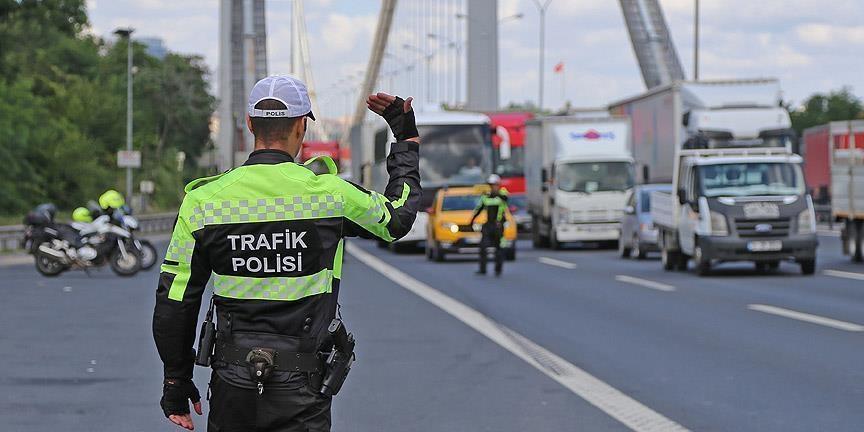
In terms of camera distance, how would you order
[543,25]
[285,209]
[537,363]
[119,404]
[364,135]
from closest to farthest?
[285,209], [119,404], [537,363], [364,135], [543,25]


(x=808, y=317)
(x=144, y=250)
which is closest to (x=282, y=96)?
(x=808, y=317)

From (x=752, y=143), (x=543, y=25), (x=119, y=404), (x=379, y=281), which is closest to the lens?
(x=119, y=404)

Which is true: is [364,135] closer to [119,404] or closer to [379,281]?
[379,281]

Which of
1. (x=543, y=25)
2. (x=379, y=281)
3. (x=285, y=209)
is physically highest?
(x=543, y=25)

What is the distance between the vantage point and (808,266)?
26297 millimetres

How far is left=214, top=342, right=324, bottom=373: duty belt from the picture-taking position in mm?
4855

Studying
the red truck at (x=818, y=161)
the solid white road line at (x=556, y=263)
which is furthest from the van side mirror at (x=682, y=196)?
the red truck at (x=818, y=161)

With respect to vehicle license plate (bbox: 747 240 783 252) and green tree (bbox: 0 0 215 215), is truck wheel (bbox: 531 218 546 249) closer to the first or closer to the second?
vehicle license plate (bbox: 747 240 783 252)

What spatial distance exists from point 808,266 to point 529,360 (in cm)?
1411

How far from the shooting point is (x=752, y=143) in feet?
107

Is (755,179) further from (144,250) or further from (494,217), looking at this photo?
(144,250)

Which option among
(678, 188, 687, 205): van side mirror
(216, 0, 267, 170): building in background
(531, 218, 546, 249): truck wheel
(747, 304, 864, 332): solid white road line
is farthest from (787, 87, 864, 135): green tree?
(747, 304, 864, 332): solid white road line

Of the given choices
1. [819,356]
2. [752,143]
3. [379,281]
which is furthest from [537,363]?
[752,143]

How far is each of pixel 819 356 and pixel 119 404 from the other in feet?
18.6
